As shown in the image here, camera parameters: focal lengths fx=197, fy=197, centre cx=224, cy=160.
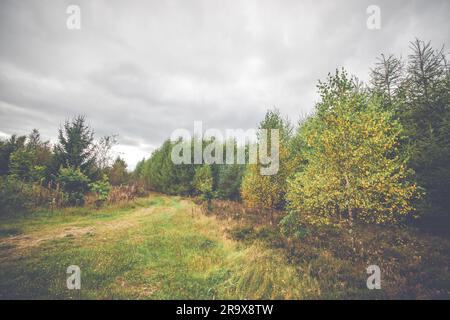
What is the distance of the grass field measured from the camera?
6211mm

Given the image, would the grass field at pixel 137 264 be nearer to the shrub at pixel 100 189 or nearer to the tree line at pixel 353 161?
the tree line at pixel 353 161

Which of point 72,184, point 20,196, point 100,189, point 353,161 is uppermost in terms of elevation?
point 353,161

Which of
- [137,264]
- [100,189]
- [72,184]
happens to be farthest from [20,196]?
[137,264]

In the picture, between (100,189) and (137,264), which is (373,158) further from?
(100,189)

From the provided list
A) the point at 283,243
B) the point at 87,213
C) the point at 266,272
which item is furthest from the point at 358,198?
the point at 87,213

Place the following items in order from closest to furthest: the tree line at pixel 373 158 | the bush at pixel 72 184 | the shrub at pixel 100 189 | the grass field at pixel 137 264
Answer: the grass field at pixel 137 264 → the tree line at pixel 373 158 → the bush at pixel 72 184 → the shrub at pixel 100 189

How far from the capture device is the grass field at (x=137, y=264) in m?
6.21

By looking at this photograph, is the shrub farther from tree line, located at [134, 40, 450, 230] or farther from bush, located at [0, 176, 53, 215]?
tree line, located at [134, 40, 450, 230]

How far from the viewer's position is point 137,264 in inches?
315

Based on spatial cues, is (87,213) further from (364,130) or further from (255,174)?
(364,130)

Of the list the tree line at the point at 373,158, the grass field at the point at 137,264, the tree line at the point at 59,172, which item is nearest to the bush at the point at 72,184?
the tree line at the point at 59,172
